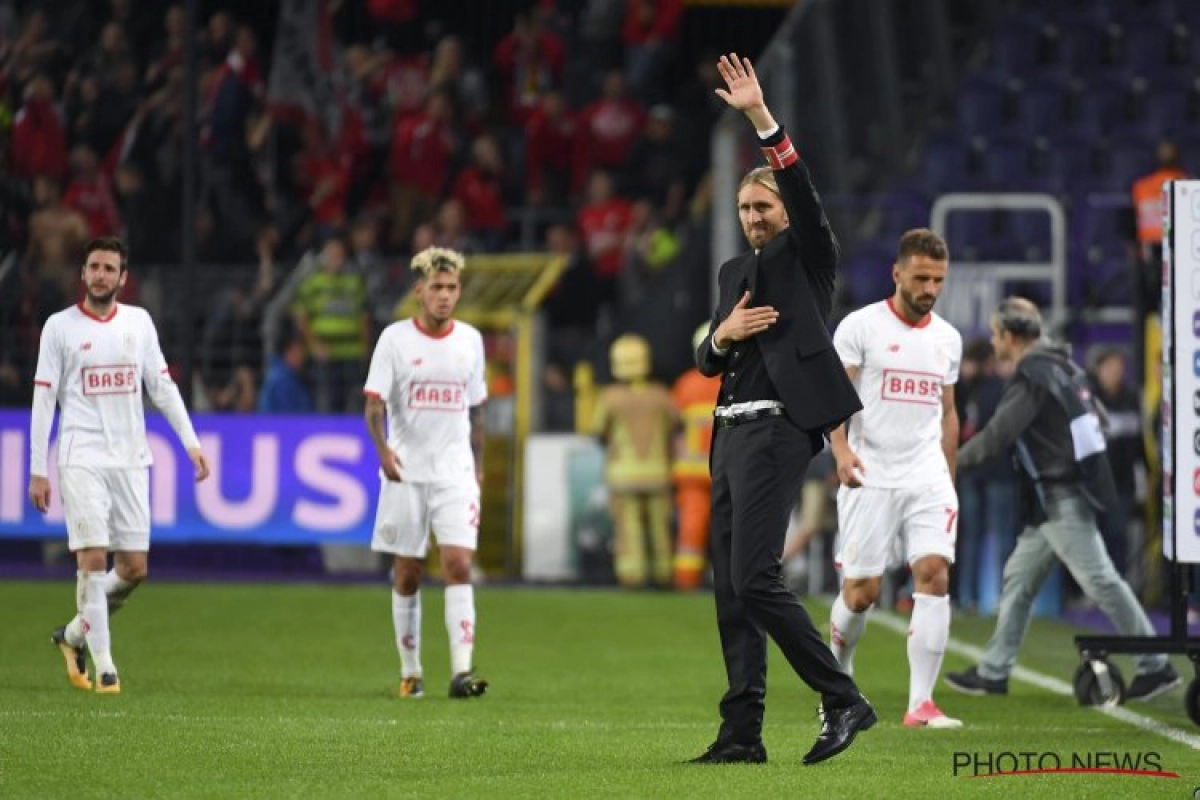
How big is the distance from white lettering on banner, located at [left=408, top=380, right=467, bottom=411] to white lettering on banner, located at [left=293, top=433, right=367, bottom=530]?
8691 mm

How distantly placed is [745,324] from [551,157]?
19053 mm

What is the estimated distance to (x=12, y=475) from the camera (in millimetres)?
21547

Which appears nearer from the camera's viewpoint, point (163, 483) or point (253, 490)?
point (163, 483)

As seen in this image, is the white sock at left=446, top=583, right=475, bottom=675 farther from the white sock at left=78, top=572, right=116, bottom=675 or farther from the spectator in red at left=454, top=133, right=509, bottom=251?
the spectator in red at left=454, top=133, right=509, bottom=251

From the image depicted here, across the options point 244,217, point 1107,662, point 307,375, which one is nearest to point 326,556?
point 307,375

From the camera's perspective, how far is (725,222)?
22.7 m

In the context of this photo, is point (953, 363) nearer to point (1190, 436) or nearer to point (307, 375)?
point (1190, 436)

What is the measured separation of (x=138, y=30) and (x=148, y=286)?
4.48 m

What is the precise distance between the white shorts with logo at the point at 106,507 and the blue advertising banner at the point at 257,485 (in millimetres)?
8854

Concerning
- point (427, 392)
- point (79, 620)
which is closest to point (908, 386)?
point (427, 392)

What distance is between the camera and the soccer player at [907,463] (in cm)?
1142

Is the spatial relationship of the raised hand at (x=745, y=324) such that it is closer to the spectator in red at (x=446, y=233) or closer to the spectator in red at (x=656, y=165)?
the spectator in red at (x=446, y=233)

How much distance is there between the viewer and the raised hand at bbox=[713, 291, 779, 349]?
895cm

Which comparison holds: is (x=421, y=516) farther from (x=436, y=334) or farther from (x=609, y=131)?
(x=609, y=131)
